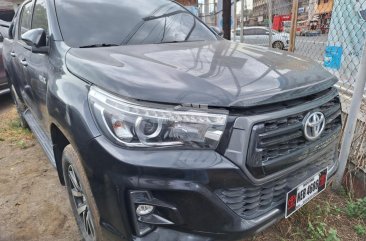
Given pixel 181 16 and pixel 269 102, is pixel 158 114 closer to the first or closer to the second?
pixel 269 102

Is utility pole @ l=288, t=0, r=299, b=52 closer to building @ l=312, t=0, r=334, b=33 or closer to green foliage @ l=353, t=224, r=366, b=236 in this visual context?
building @ l=312, t=0, r=334, b=33

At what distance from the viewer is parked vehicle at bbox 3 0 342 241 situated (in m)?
1.46

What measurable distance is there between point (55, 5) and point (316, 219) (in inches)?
103

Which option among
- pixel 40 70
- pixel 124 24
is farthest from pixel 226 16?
pixel 40 70

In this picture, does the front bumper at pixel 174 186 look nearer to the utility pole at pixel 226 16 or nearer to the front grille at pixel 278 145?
the front grille at pixel 278 145

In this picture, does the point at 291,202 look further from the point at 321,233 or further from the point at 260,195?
the point at 321,233

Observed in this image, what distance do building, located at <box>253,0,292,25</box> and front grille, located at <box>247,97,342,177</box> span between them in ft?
11.2

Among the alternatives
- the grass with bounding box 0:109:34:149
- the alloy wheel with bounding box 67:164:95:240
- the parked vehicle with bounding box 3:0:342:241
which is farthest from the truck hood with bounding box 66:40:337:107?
the grass with bounding box 0:109:34:149

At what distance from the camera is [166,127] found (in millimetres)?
1497

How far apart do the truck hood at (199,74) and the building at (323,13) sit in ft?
6.23

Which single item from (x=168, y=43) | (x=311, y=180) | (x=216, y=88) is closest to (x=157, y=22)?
(x=168, y=43)

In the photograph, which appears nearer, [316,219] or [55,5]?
[316,219]

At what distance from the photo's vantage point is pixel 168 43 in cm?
260

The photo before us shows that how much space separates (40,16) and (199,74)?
6.19ft
